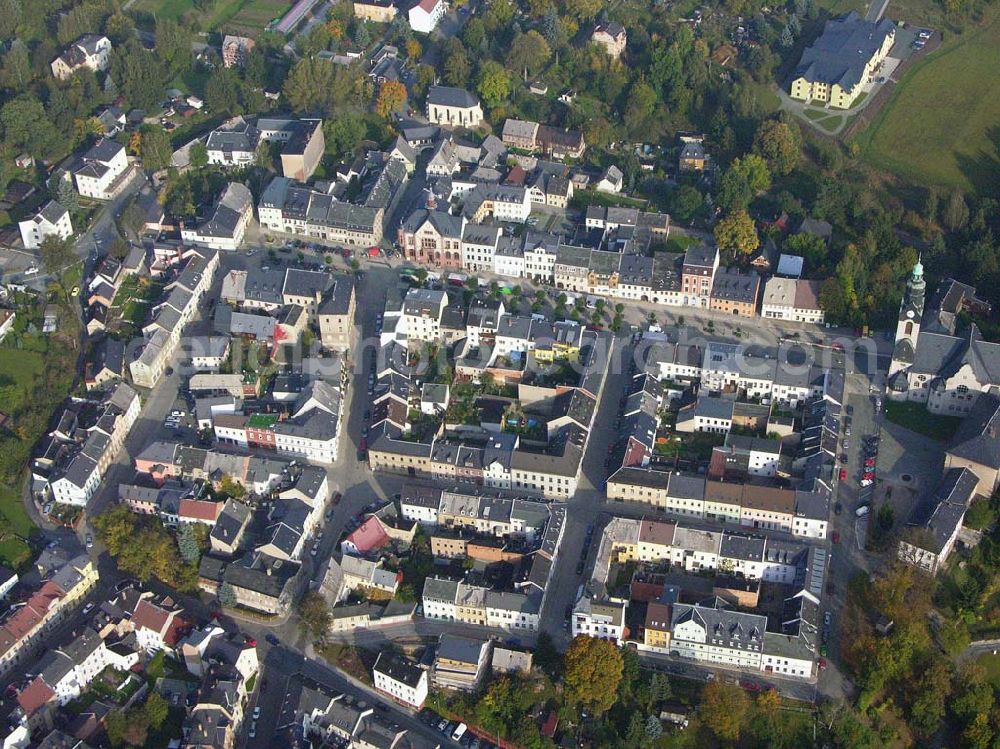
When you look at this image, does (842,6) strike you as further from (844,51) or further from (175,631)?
(175,631)

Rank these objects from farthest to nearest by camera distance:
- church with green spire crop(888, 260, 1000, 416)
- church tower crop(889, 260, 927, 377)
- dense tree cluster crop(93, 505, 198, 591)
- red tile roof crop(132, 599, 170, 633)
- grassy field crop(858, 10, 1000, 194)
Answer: grassy field crop(858, 10, 1000, 194)
church tower crop(889, 260, 927, 377)
church with green spire crop(888, 260, 1000, 416)
dense tree cluster crop(93, 505, 198, 591)
red tile roof crop(132, 599, 170, 633)

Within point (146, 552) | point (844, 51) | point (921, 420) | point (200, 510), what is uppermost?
point (844, 51)

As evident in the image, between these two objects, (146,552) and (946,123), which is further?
(946,123)

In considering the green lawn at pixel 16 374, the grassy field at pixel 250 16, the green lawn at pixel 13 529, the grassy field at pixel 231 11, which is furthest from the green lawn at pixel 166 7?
the green lawn at pixel 13 529

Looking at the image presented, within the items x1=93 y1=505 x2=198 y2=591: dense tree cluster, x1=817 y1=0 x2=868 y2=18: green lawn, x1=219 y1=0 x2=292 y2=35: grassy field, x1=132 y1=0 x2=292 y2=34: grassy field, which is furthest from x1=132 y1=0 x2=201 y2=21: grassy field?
x1=93 y1=505 x2=198 y2=591: dense tree cluster

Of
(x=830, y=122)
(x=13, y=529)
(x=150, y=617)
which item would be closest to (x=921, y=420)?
(x=830, y=122)

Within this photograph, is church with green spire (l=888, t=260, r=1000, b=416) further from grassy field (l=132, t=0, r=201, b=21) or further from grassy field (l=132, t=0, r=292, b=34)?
grassy field (l=132, t=0, r=201, b=21)
